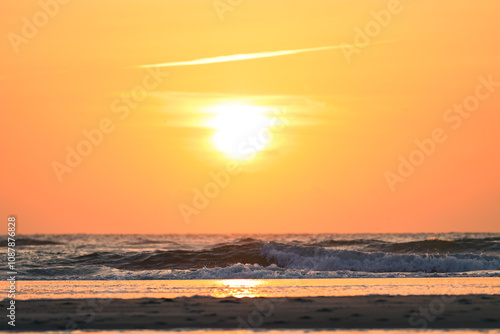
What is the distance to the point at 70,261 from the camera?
131 ft

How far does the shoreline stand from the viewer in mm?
14742

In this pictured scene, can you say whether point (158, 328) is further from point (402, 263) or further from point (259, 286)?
point (402, 263)

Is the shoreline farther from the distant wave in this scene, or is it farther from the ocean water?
the distant wave

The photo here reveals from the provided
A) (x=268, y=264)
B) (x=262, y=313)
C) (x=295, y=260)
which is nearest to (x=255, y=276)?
(x=262, y=313)

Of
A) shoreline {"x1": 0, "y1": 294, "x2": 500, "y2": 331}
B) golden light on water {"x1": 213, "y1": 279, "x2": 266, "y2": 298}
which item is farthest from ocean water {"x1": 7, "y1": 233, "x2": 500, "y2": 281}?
shoreline {"x1": 0, "y1": 294, "x2": 500, "y2": 331}

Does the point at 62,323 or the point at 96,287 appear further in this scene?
the point at 96,287

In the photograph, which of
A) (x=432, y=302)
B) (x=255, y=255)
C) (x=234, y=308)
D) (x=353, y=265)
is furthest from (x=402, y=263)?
(x=234, y=308)

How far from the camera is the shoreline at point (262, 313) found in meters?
14.7

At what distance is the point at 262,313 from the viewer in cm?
1625

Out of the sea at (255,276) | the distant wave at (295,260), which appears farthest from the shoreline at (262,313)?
the distant wave at (295,260)

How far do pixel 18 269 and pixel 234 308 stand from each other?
18689 millimetres

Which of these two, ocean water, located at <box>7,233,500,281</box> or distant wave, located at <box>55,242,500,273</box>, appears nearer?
ocean water, located at <box>7,233,500,281</box>

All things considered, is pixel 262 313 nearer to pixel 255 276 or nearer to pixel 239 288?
pixel 239 288

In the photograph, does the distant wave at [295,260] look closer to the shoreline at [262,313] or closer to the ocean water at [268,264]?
the ocean water at [268,264]
